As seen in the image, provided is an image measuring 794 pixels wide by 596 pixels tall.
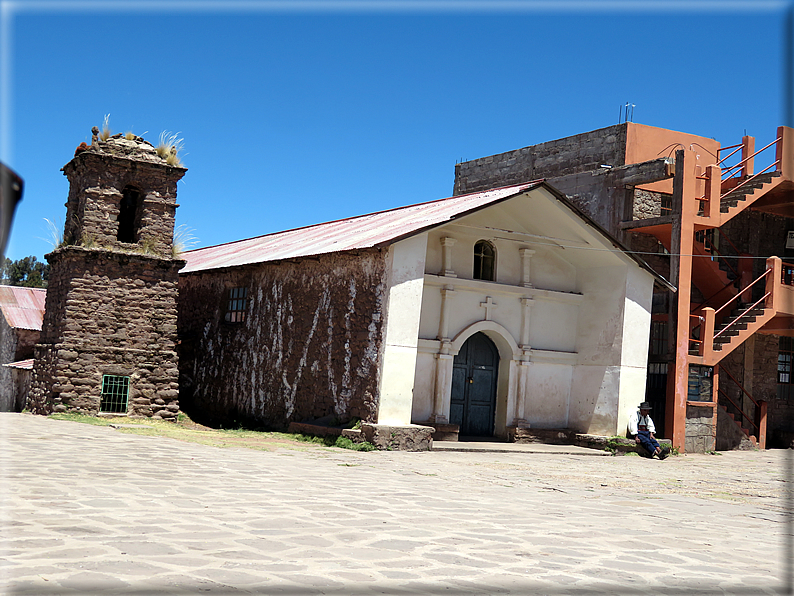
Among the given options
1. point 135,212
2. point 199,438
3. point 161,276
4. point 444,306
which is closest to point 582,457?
point 444,306

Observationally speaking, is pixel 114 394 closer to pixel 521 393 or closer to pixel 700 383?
pixel 521 393

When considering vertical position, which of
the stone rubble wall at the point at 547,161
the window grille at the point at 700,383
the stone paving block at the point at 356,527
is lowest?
the stone paving block at the point at 356,527

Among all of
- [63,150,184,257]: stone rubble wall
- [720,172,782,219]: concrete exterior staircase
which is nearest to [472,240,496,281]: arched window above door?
[720,172,782,219]: concrete exterior staircase

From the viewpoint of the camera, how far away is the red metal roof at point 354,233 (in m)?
15.9

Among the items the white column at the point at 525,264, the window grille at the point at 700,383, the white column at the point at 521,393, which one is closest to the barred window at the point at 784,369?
the window grille at the point at 700,383

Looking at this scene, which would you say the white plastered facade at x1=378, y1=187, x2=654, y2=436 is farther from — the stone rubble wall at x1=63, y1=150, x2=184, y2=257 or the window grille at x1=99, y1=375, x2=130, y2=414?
the window grille at x1=99, y1=375, x2=130, y2=414

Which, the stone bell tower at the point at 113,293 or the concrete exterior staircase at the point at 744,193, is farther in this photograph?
the concrete exterior staircase at the point at 744,193

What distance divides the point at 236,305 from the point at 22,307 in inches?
441

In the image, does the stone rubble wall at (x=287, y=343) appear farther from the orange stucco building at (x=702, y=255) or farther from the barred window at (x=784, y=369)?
the barred window at (x=784, y=369)

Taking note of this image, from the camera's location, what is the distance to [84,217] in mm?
18406

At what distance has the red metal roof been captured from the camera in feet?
52.0

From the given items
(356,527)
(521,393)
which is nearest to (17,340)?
(521,393)

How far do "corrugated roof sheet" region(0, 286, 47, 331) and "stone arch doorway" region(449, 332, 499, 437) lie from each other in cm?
1523

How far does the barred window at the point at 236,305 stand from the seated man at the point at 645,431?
10053 mm
